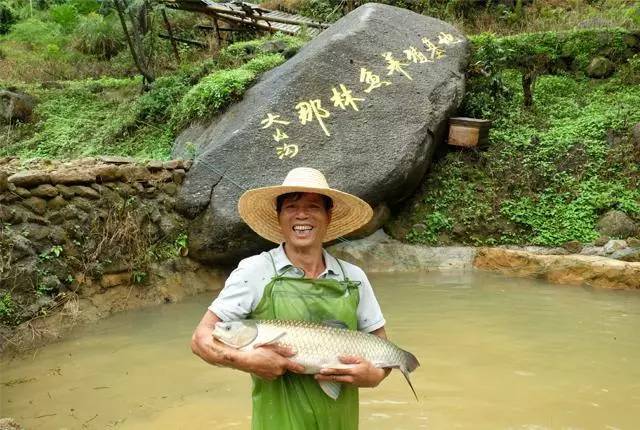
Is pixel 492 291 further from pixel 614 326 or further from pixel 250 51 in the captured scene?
pixel 250 51

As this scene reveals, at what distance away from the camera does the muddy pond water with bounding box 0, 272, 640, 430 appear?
11.3ft

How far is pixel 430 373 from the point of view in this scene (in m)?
4.06

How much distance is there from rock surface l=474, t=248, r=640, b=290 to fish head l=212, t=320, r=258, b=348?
18.0 ft

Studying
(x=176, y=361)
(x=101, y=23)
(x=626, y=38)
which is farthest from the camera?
(x=101, y=23)

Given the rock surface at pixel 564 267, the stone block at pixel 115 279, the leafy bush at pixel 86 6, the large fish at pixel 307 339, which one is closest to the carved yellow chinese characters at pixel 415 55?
the rock surface at pixel 564 267

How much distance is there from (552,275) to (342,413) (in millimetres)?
5288

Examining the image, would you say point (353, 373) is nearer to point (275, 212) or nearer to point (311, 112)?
point (275, 212)

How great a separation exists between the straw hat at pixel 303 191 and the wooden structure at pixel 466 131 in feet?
20.5

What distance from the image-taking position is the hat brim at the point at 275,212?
2.10m

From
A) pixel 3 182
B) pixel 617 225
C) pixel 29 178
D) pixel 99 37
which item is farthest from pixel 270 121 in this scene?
pixel 99 37

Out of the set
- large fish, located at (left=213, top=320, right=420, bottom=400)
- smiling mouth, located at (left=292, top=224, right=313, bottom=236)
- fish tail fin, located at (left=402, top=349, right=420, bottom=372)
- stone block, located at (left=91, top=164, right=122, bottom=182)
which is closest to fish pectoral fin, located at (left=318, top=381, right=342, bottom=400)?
large fish, located at (left=213, top=320, right=420, bottom=400)

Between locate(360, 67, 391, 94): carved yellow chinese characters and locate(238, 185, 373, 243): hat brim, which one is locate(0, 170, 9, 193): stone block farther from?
locate(360, 67, 391, 94): carved yellow chinese characters

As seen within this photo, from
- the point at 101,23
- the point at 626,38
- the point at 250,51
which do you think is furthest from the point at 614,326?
the point at 101,23

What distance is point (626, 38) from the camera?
32.0 ft
